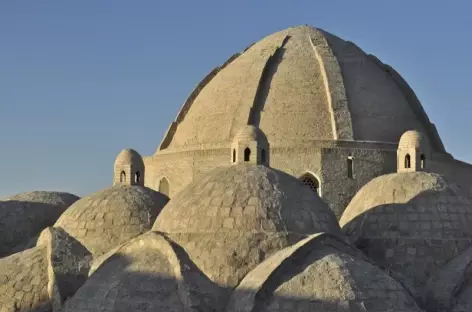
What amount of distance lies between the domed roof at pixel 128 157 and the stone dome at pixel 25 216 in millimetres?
2819

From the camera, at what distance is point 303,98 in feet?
66.8

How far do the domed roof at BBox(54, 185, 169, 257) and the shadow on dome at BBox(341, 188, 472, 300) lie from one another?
13.1ft

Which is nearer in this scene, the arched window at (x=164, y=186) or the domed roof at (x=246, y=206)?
the domed roof at (x=246, y=206)

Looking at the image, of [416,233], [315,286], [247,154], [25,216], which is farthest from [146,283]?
[25,216]

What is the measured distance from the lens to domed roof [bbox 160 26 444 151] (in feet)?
65.9

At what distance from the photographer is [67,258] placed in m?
14.4

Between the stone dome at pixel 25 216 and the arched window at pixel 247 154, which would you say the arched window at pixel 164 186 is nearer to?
the stone dome at pixel 25 216

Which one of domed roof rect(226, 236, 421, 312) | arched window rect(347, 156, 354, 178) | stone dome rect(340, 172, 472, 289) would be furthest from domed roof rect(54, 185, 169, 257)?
arched window rect(347, 156, 354, 178)

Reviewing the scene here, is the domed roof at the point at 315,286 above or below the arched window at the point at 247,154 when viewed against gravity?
below

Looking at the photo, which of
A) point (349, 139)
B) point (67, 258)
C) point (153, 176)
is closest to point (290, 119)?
point (349, 139)

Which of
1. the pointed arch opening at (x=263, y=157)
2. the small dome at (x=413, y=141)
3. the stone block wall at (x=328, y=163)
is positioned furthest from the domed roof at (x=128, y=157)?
the small dome at (x=413, y=141)

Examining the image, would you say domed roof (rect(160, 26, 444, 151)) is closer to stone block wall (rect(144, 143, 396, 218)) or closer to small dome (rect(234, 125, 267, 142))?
stone block wall (rect(144, 143, 396, 218))

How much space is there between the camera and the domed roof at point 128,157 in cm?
1803

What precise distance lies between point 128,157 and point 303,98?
476 cm
